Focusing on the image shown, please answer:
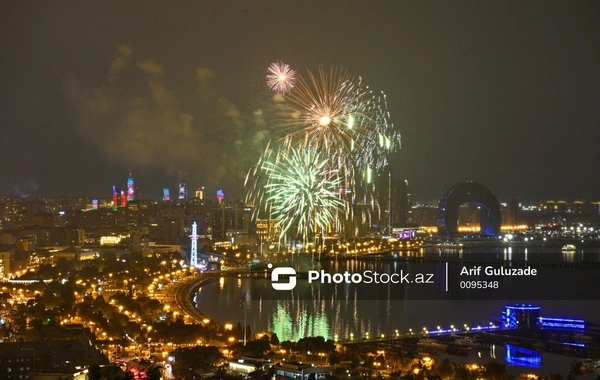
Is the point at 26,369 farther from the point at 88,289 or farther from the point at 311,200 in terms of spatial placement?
the point at 88,289

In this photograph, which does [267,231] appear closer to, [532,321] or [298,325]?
[298,325]

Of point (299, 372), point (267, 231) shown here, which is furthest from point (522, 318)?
point (267, 231)

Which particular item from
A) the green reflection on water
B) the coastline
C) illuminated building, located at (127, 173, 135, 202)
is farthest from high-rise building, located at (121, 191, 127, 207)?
the green reflection on water

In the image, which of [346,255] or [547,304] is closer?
[547,304]

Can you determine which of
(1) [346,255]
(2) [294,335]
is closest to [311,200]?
(2) [294,335]

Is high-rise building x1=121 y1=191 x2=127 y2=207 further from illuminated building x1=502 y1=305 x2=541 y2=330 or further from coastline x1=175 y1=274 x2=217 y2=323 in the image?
illuminated building x1=502 y1=305 x2=541 y2=330

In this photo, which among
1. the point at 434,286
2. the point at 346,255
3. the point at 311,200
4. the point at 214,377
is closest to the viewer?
the point at 214,377

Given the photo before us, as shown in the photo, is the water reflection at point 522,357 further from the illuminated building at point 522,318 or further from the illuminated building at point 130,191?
the illuminated building at point 130,191

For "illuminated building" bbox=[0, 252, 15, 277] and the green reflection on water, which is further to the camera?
"illuminated building" bbox=[0, 252, 15, 277]

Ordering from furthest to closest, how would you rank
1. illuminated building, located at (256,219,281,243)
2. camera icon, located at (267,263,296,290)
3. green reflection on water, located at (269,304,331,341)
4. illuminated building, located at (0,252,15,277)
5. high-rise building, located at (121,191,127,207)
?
1. high-rise building, located at (121,191,127,207)
2. illuminated building, located at (256,219,281,243)
3. illuminated building, located at (0,252,15,277)
4. camera icon, located at (267,263,296,290)
5. green reflection on water, located at (269,304,331,341)
